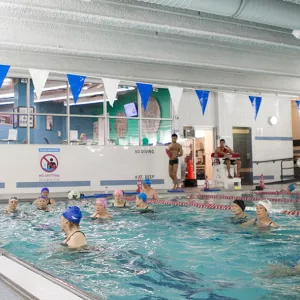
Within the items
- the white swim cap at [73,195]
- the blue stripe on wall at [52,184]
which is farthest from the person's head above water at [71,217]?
the blue stripe on wall at [52,184]

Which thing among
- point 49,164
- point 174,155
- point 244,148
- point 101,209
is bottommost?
point 101,209

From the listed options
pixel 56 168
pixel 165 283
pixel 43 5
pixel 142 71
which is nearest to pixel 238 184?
pixel 142 71

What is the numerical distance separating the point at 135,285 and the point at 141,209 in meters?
5.11

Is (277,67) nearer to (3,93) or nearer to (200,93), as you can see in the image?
(200,93)

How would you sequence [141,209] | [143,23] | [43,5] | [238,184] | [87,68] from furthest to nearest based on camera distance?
[238,184]
[87,68]
[141,209]
[143,23]
[43,5]

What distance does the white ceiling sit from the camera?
7625 mm

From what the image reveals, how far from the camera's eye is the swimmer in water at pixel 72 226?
4.59m

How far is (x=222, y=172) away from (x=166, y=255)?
993cm

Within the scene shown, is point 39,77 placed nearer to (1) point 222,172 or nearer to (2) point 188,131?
(1) point 222,172

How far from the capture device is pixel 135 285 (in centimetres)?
331

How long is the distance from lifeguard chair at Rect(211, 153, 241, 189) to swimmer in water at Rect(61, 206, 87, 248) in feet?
32.5

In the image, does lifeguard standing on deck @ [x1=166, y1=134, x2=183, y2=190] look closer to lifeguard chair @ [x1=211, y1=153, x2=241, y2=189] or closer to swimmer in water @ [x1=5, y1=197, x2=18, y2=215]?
lifeguard chair @ [x1=211, y1=153, x2=241, y2=189]

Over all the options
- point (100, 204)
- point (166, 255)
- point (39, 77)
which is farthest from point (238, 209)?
point (39, 77)

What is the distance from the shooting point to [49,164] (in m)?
13.2
